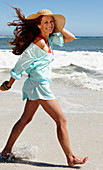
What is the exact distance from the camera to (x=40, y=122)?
4516mm

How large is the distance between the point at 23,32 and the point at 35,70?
44 centimetres

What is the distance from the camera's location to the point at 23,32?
9.17 ft

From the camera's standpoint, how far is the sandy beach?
304 cm

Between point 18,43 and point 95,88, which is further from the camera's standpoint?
point 95,88

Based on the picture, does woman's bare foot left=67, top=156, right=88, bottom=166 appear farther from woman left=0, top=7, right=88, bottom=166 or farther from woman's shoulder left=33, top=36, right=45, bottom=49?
woman's shoulder left=33, top=36, right=45, bottom=49

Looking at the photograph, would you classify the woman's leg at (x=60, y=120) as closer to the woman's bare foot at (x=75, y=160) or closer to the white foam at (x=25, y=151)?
the woman's bare foot at (x=75, y=160)

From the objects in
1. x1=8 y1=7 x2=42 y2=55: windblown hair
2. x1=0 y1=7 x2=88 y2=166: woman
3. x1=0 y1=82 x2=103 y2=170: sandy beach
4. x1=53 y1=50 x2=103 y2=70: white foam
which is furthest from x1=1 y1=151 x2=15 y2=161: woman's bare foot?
x1=53 y1=50 x2=103 y2=70: white foam

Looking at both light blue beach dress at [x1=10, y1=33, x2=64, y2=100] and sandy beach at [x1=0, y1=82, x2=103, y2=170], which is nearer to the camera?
light blue beach dress at [x1=10, y1=33, x2=64, y2=100]

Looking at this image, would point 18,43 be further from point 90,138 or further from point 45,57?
point 90,138

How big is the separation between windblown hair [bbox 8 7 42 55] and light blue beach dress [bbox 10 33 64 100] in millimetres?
130

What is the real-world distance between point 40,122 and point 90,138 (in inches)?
39.2

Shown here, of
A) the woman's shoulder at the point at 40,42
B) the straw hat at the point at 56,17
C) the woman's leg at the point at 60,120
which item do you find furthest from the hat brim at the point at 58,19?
the woman's leg at the point at 60,120

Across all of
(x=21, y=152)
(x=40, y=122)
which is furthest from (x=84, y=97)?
(x=21, y=152)

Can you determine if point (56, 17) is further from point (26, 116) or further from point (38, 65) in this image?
point (26, 116)
